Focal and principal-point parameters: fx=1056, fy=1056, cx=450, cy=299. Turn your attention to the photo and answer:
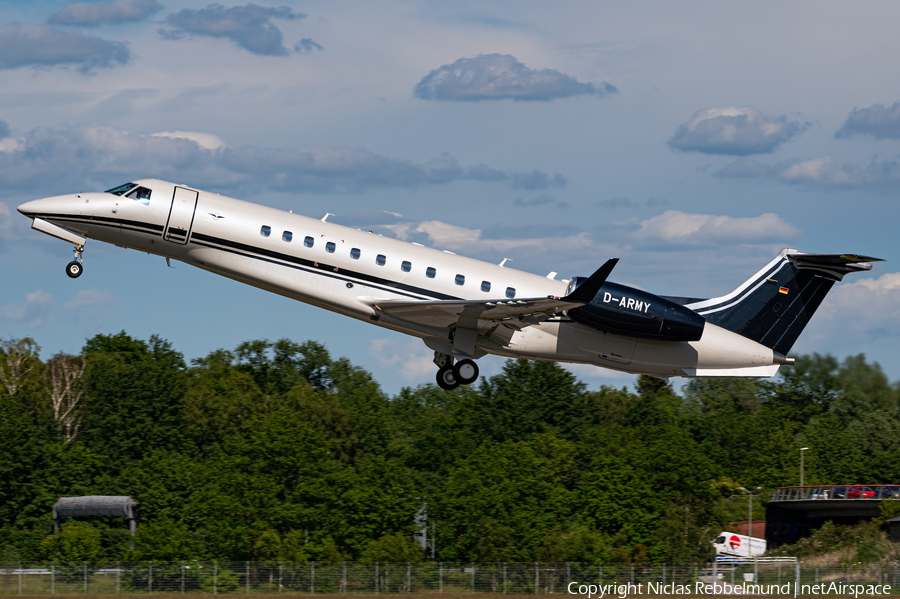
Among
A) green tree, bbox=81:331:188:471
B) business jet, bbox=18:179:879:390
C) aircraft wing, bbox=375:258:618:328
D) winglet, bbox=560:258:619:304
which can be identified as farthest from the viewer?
green tree, bbox=81:331:188:471

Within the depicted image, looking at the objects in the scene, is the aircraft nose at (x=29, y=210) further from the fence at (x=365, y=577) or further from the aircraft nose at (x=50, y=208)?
the fence at (x=365, y=577)

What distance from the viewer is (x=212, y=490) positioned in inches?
2218

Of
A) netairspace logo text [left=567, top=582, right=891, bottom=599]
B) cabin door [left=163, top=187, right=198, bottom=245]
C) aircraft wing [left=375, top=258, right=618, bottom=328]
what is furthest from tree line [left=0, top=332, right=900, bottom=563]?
cabin door [left=163, top=187, right=198, bottom=245]

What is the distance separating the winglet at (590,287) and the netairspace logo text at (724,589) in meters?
14.5

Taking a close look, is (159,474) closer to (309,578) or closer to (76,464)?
(76,464)

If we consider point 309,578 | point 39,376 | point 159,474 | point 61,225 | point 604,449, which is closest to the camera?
point 61,225

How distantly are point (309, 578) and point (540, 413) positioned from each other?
46.5 metres

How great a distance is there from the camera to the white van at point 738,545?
188 feet

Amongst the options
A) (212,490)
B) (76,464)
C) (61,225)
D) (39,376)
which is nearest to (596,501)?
(212,490)

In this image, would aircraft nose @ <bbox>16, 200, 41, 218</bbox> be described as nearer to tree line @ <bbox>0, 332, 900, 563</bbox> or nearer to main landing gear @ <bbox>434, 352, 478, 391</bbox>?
main landing gear @ <bbox>434, 352, 478, 391</bbox>

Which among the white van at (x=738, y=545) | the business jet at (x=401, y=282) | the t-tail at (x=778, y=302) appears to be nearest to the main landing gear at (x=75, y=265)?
the business jet at (x=401, y=282)

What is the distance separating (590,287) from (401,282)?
16.4ft

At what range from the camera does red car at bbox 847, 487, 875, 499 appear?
181 ft

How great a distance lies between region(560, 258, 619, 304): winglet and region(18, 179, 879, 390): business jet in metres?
0.05
